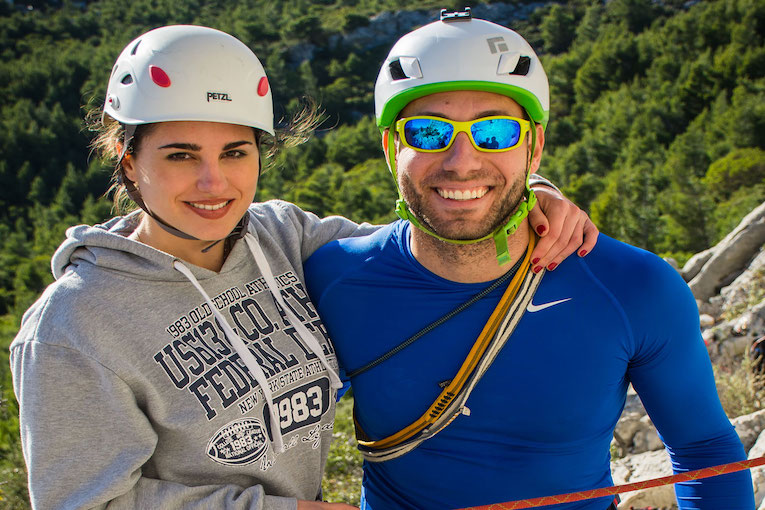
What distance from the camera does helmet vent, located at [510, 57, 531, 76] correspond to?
2824mm

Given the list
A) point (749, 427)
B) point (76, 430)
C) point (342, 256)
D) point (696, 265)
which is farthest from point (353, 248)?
point (696, 265)

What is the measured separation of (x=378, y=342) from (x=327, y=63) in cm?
11460

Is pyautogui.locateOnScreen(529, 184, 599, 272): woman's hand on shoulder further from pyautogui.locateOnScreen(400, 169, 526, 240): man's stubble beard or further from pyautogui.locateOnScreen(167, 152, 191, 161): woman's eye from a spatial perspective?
pyautogui.locateOnScreen(167, 152, 191, 161): woman's eye

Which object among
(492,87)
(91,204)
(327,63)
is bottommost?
(91,204)

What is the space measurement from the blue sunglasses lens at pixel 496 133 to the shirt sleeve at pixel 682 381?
29.2 inches

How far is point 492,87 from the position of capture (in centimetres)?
276

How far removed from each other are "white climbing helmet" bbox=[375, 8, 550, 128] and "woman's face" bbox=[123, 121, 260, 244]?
2.45 feet

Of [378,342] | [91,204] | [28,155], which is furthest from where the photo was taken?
[28,155]

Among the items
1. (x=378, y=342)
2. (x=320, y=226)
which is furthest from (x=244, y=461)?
(x=320, y=226)

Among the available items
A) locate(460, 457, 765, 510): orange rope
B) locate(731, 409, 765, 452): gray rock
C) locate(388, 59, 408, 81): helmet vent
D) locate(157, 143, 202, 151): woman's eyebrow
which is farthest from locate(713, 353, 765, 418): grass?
locate(157, 143, 202, 151): woman's eyebrow

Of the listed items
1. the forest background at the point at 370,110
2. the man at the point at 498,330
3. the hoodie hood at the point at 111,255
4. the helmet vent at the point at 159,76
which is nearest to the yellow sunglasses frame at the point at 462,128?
the man at the point at 498,330

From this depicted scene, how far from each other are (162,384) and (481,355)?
4.06 feet

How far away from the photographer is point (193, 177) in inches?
103

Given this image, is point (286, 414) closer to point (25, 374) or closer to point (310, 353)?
point (310, 353)
